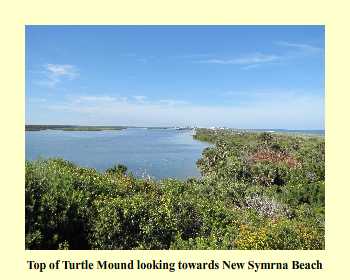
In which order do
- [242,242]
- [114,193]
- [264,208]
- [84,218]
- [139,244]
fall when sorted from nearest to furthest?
[242,242], [139,244], [84,218], [114,193], [264,208]

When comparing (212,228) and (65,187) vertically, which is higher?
(65,187)

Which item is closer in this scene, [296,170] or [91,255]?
[91,255]

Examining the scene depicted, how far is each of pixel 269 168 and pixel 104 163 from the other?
11431 millimetres

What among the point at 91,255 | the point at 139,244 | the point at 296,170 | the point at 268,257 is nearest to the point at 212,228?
the point at 139,244

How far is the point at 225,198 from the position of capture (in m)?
17.8

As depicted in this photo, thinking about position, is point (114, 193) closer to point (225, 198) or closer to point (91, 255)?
point (91, 255)

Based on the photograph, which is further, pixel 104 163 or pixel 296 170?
pixel 104 163

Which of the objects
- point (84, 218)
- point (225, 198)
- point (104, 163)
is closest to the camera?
point (84, 218)

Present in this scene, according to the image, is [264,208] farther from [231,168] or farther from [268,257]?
[231,168]

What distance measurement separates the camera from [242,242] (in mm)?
8945

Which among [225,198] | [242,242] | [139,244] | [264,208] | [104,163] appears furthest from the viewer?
[104,163]

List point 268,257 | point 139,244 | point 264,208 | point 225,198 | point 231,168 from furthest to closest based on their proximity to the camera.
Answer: point 231,168
point 225,198
point 264,208
point 139,244
point 268,257

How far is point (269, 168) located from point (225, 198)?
1051 centimetres

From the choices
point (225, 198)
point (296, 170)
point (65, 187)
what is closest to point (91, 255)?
point (65, 187)
